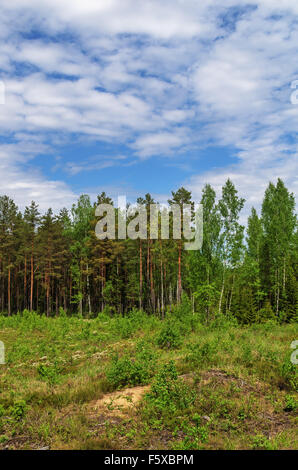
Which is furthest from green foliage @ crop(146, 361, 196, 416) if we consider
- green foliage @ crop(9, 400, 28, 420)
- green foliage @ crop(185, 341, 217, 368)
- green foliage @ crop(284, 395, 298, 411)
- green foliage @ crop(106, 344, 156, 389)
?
green foliage @ crop(9, 400, 28, 420)

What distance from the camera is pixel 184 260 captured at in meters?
35.8

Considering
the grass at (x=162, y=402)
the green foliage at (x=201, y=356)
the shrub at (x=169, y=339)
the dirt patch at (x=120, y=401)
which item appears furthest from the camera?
the shrub at (x=169, y=339)

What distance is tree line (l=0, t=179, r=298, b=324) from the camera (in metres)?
27.0

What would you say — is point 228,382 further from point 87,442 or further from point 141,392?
point 87,442

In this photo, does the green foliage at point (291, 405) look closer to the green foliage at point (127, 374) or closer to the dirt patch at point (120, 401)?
the dirt patch at point (120, 401)

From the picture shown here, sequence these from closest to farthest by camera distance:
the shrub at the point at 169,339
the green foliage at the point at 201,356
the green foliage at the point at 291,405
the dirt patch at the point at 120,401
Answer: the dirt patch at the point at 120,401 → the green foliage at the point at 291,405 → the green foliage at the point at 201,356 → the shrub at the point at 169,339

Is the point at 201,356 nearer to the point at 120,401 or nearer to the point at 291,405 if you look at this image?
the point at 291,405

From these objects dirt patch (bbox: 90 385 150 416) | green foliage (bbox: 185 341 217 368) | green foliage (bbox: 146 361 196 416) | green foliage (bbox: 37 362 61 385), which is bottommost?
green foliage (bbox: 37 362 61 385)

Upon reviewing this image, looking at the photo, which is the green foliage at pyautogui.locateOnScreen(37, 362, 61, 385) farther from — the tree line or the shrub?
the tree line

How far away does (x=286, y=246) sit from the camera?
3238 centimetres

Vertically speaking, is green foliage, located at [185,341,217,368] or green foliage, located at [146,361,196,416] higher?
green foliage, located at [146,361,196,416]

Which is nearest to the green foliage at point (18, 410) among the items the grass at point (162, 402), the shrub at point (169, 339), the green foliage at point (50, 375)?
the grass at point (162, 402)

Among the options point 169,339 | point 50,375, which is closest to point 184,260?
point 169,339

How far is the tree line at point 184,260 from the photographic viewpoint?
27.0 meters
